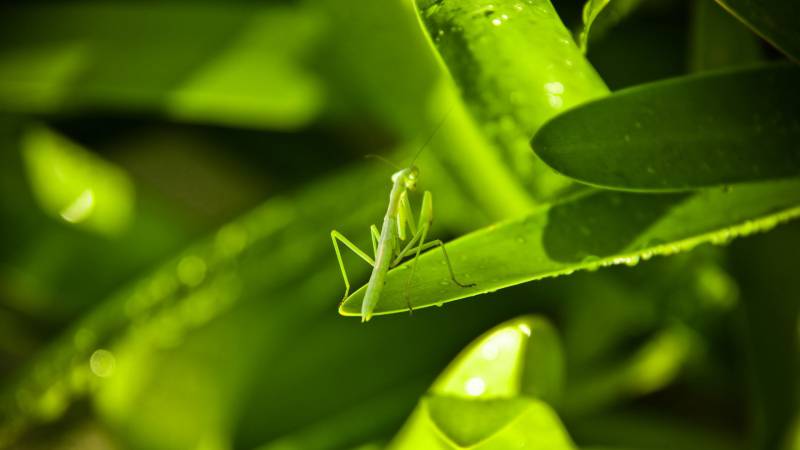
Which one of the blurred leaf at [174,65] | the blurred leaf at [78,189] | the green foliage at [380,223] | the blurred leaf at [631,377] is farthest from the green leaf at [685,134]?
the blurred leaf at [78,189]

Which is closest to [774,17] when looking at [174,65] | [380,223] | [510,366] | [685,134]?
[685,134]

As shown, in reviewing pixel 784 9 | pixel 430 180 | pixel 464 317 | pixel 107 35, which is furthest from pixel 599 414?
pixel 107 35

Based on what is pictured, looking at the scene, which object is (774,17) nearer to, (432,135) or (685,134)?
(685,134)

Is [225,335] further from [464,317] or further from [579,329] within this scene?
[579,329]

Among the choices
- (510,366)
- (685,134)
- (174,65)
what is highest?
(174,65)

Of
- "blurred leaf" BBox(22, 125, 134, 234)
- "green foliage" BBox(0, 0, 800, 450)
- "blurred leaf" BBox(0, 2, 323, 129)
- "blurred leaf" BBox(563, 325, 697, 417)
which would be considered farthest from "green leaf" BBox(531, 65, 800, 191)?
"blurred leaf" BBox(22, 125, 134, 234)

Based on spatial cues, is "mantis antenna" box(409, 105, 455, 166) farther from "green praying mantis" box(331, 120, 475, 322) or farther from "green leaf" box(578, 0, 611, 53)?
"green leaf" box(578, 0, 611, 53)
